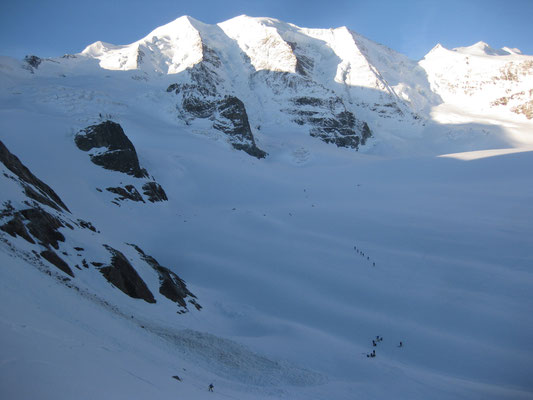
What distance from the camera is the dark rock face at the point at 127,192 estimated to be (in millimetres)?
32844

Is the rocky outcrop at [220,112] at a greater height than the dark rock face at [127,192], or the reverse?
the rocky outcrop at [220,112]

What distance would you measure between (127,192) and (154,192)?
3.11m

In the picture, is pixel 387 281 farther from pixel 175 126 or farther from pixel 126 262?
pixel 175 126

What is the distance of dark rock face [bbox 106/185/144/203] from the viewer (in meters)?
32.8

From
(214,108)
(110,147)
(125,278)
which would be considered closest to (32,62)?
(214,108)

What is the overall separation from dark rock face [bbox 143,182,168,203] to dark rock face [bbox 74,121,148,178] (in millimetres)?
1707

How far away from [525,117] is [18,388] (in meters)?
120

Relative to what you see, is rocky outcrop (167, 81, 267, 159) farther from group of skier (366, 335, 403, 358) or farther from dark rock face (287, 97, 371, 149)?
group of skier (366, 335, 403, 358)

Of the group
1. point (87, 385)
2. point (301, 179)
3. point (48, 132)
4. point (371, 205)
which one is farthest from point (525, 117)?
point (87, 385)

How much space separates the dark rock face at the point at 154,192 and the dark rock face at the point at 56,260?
22.8 metres

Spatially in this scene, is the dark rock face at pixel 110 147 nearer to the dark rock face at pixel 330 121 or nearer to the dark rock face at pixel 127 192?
the dark rock face at pixel 127 192

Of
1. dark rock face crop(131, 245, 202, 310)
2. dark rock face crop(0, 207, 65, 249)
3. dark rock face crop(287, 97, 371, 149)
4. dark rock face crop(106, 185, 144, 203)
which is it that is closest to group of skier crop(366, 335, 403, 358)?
dark rock face crop(131, 245, 202, 310)

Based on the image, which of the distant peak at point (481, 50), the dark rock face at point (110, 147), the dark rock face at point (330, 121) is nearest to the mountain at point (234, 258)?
the dark rock face at point (110, 147)

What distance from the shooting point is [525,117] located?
96312mm
